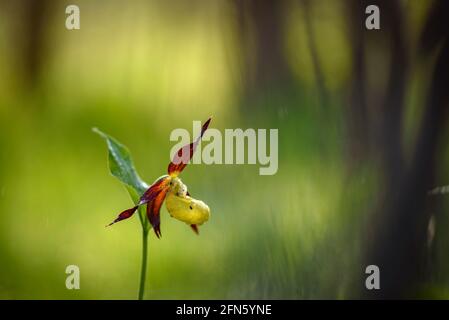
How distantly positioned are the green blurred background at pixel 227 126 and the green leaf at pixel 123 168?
65 centimetres

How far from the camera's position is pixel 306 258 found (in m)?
2.54

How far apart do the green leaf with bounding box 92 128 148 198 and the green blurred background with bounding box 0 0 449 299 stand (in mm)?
655

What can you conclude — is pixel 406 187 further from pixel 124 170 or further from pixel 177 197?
pixel 124 170

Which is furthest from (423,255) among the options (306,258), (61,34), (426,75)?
(61,34)

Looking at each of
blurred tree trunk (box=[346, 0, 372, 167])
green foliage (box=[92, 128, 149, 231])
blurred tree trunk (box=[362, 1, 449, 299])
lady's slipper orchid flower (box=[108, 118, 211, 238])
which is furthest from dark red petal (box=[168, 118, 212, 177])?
blurred tree trunk (box=[362, 1, 449, 299])

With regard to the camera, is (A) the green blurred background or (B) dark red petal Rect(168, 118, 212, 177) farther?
(A) the green blurred background

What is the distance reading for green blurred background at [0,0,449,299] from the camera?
2.50 meters

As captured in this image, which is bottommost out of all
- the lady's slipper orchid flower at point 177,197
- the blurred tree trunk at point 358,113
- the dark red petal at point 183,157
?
the lady's slipper orchid flower at point 177,197

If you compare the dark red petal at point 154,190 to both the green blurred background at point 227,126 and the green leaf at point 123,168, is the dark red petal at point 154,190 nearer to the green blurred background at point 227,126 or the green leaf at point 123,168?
the green leaf at point 123,168

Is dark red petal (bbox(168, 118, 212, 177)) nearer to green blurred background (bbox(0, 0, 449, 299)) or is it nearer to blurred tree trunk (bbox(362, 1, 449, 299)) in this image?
green blurred background (bbox(0, 0, 449, 299))

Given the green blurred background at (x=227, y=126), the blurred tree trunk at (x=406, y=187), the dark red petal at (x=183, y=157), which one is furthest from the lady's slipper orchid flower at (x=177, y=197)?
the blurred tree trunk at (x=406, y=187)

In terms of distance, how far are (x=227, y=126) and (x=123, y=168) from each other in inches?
30.8

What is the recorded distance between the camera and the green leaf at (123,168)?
1842 millimetres
